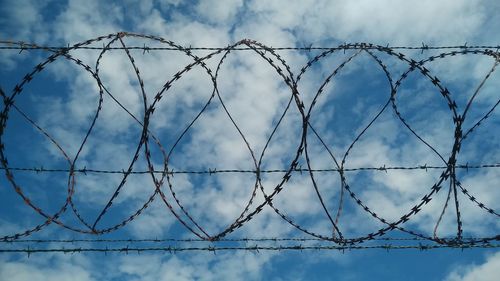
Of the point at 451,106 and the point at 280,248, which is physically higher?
the point at 451,106

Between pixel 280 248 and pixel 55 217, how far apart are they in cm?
301

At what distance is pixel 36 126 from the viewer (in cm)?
640

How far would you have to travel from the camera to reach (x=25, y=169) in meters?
6.68

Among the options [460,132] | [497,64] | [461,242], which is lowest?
[461,242]

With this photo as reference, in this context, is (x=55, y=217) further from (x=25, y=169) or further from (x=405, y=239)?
(x=405, y=239)

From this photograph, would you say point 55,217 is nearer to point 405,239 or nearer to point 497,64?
point 405,239

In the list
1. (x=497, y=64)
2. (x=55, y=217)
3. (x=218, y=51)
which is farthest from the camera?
(x=218, y=51)

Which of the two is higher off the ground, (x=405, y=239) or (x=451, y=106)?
(x=451, y=106)

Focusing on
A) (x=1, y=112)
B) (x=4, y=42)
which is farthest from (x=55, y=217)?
(x=4, y=42)

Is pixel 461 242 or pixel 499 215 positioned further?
pixel 499 215

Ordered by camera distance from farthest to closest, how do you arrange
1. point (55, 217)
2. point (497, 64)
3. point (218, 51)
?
point (218, 51), point (497, 64), point (55, 217)

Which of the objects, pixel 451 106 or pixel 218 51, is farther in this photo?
pixel 218 51

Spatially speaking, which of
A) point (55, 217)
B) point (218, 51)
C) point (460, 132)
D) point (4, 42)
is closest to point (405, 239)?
point (460, 132)

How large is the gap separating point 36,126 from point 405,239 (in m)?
5.31
